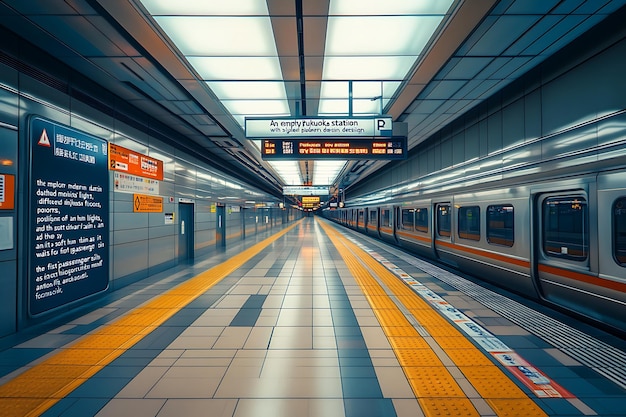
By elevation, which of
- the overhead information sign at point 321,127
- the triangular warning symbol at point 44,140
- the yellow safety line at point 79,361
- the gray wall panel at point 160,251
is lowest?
the yellow safety line at point 79,361

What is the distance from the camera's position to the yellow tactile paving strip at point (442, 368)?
2199 mm

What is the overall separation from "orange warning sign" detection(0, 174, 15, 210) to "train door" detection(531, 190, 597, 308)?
24.0 feet

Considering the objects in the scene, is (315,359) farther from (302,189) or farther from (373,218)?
(302,189)

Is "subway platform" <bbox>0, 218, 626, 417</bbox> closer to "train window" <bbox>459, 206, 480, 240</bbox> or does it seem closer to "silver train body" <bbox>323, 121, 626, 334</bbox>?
"silver train body" <bbox>323, 121, 626, 334</bbox>

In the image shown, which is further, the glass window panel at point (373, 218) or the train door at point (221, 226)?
the glass window panel at point (373, 218)

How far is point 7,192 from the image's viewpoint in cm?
330

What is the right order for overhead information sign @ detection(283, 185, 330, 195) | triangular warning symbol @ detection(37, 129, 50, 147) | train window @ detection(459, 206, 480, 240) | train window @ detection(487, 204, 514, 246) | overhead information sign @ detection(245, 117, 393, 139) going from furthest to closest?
1. overhead information sign @ detection(283, 185, 330, 195)
2. train window @ detection(459, 206, 480, 240)
3. overhead information sign @ detection(245, 117, 393, 139)
4. train window @ detection(487, 204, 514, 246)
5. triangular warning symbol @ detection(37, 129, 50, 147)

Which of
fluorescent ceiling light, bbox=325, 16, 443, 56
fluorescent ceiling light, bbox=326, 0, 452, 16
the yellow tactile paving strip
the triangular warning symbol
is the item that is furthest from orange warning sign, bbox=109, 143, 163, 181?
the yellow tactile paving strip

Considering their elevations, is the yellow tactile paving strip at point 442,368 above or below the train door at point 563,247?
below

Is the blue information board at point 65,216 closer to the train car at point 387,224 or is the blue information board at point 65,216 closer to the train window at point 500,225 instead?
the train window at point 500,225

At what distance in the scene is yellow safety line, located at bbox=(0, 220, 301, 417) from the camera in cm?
230

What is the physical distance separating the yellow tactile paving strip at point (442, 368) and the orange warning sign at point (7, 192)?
498 cm

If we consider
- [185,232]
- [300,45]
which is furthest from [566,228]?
[185,232]

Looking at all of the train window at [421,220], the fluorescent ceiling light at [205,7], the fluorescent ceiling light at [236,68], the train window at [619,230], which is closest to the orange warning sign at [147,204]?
the fluorescent ceiling light at [236,68]
